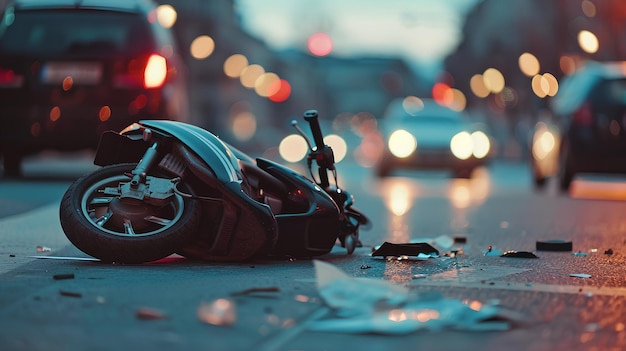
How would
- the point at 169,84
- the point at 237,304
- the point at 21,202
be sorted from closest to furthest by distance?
the point at 237,304
the point at 21,202
the point at 169,84

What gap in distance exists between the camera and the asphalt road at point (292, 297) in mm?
4809

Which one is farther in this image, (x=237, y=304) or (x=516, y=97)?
(x=516, y=97)

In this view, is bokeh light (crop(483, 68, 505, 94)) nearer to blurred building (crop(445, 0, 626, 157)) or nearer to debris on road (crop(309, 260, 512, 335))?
blurred building (crop(445, 0, 626, 157))

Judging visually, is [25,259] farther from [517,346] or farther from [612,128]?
[612,128]

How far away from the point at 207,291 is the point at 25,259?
74.9 inches

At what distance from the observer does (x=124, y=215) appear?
717cm

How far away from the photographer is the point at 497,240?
9.92m

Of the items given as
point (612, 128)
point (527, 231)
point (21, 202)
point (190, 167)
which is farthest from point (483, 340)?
point (612, 128)

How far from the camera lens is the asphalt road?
4.81m

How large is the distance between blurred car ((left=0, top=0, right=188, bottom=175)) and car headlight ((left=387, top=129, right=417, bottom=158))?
9.96 metres

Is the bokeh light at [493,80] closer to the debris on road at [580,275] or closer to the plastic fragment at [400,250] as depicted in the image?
the plastic fragment at [400,250]

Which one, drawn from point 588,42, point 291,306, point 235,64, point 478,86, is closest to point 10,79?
point 588,42

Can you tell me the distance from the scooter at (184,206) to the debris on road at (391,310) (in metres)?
1.14

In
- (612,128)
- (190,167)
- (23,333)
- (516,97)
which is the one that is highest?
(516,97)
